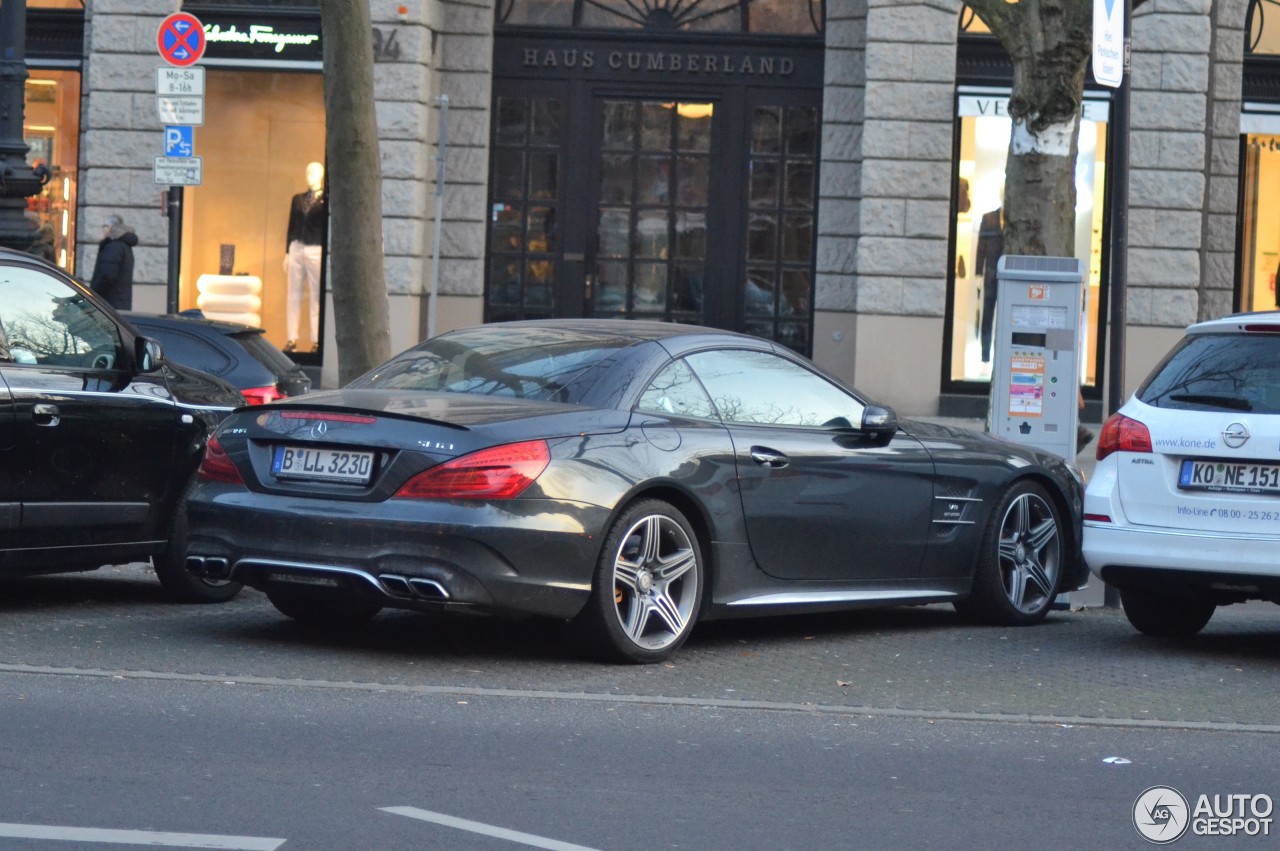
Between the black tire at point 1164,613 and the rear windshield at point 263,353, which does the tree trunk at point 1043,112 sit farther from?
the rear windshield at point 263,353

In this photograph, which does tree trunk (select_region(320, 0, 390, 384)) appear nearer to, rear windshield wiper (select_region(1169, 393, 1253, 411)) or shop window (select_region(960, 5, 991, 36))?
rear windshield wiper (select_region(1169, 393, 1253, 411))

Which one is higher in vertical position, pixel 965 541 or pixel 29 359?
pixel 29 359

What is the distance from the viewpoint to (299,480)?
7539mm

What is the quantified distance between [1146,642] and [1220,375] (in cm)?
142

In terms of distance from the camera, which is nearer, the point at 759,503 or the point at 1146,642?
the point at 759,503

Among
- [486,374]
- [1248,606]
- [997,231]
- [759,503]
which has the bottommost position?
[1248,606]

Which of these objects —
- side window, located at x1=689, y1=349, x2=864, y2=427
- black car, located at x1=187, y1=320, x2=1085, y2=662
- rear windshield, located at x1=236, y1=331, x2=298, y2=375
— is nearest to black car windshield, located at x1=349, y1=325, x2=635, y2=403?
black car, located at x1=187, y1=320, x2=1085, y2=662

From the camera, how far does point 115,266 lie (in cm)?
2036

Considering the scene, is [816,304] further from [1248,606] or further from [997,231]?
[1248,606]

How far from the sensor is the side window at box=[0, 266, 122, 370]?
845 centimetres

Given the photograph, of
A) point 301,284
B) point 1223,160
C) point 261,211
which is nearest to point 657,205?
point 301,284

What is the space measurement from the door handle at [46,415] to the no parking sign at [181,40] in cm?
843

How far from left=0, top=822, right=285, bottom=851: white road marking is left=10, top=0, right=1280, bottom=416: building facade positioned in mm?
17062

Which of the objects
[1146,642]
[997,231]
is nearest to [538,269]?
[997,231]
